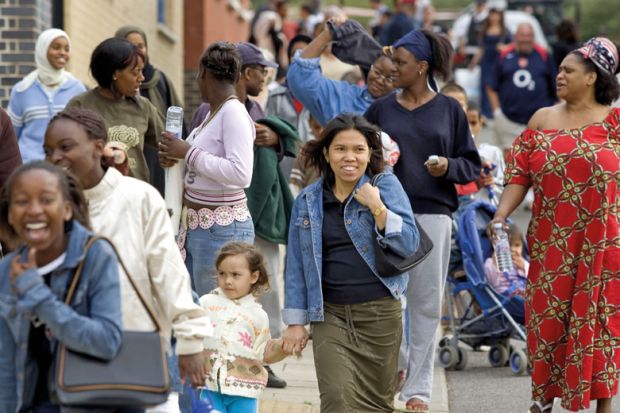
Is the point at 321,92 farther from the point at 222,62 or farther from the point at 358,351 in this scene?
the point at 358,351

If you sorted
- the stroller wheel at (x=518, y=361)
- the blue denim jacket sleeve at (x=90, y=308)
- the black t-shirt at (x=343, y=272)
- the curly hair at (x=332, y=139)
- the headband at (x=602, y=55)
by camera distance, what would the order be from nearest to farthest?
the blue denim jacket sleeve at (x=90, y=308)
the black t-shirt at (x=343, y=272)
the curly hair at (x=332, y=139)
the headband at (x=602, y=55)
the stroller wheel at (x=518, y=361)

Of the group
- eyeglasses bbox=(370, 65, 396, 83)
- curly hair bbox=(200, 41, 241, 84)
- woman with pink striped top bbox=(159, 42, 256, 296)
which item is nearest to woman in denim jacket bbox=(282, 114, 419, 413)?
woman with pink striped top bbox=(159, 42, 256, 296)

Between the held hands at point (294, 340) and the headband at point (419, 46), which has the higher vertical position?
the headband at point (419, 46)

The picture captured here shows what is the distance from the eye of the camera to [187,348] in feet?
16.8

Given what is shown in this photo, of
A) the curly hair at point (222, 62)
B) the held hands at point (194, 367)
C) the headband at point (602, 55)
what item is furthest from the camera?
the headband at point (602, 55)

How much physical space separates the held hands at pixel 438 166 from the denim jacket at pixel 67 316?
11.8 feet

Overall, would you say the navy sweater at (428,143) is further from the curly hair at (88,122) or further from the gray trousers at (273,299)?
the curly hair at (88,122)

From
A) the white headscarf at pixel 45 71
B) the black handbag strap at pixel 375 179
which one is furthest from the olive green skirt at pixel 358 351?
the white headscarf at pixel 45 71

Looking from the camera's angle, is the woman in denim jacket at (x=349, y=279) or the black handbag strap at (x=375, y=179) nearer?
the woman in denim jacket at (x=349, y=279)

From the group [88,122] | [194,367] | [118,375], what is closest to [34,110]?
[88,122]

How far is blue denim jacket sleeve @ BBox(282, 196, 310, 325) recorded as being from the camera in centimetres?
677

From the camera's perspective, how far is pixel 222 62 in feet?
24.6

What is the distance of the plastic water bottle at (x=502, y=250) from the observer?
27.0 feet

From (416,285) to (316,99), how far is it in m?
1.57
